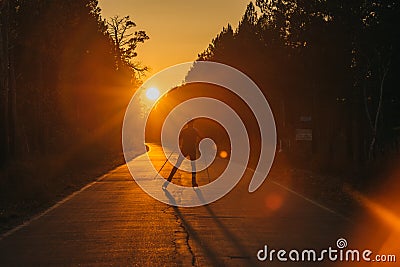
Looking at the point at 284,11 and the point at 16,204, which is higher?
the point at 284,11

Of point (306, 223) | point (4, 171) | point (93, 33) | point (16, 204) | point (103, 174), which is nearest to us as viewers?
point (306, 223)

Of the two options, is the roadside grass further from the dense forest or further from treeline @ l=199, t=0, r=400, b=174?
treeline @ l=199, t=0, r=400, b=174

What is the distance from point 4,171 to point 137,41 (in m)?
59.2

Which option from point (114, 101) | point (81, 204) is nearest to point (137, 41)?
point (114, 101)

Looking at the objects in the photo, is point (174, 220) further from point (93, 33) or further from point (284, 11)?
point (93, 33)

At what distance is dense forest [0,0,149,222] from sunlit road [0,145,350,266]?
3806 mm

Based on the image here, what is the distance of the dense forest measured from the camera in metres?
30.4

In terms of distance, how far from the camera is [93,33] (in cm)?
6153

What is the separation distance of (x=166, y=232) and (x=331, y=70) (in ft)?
85.4
